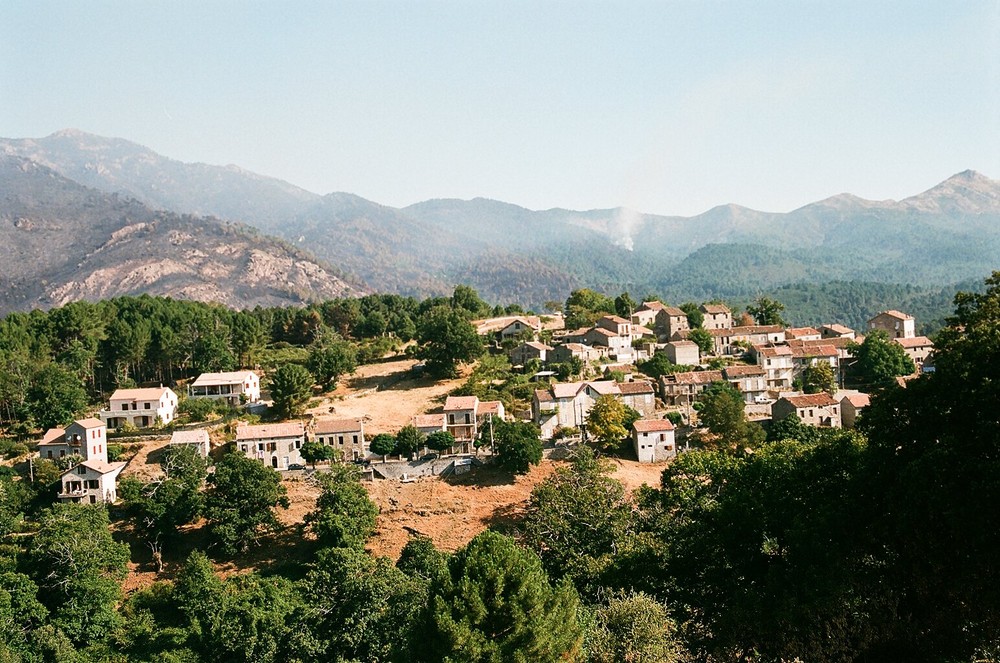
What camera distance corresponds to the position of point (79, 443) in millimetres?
41469

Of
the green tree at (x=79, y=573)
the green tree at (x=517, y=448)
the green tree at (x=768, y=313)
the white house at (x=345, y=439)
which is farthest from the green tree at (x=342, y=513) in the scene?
the green tree at (x=768, y=313)

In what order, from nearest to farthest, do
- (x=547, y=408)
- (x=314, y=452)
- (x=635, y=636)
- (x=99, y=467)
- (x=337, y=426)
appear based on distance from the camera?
(x=635, y=636) → (x=99, y=467) → (x=314, y=452) → (x=337, y=426) → (x=547, y=408)

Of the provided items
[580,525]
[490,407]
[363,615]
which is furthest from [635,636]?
[490,407]

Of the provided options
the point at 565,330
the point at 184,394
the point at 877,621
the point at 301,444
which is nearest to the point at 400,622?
the point at 877,621

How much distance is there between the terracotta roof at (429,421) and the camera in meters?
44.0

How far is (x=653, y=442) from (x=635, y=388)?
18.9ft

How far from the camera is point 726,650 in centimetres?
1864

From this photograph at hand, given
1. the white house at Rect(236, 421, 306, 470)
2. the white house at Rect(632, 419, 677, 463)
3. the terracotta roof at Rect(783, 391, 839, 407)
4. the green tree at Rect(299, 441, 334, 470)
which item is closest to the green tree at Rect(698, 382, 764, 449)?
the white house at Rect(632, 419, 677, 463)

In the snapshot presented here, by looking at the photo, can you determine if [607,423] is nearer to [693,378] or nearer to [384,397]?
[693,378]

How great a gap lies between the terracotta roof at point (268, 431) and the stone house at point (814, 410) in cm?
2962

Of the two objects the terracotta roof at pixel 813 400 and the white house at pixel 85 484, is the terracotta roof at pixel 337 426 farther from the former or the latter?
the terracotta roof at pixel 813 400

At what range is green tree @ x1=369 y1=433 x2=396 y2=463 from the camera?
41875mm

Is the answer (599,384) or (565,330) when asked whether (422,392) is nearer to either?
(599,384)

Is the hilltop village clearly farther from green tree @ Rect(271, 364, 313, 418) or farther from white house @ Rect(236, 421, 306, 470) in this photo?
green tree @ Rect(271, 364, 313, 418)
